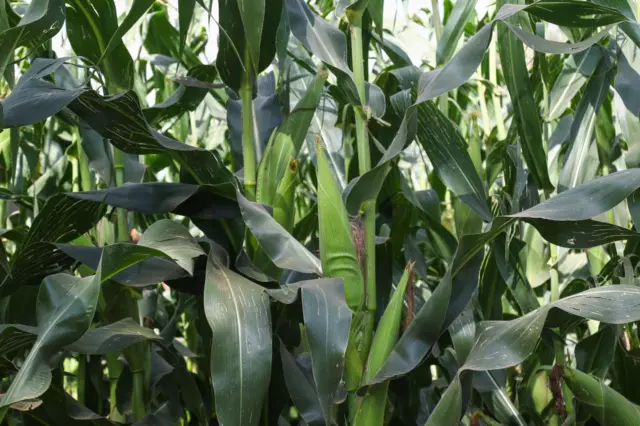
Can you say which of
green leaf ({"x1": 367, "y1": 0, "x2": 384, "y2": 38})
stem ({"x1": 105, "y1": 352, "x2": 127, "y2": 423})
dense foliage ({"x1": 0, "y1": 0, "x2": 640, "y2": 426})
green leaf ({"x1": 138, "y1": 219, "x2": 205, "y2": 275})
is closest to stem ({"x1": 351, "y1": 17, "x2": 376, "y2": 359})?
dense foliage ({"x1": 0, "y1": 0, "x2": 640, "y2": 426})

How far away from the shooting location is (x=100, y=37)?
123 cm

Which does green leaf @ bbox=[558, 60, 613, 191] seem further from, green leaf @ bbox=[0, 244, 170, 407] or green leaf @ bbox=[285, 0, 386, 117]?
green leaf @ bbox=[0, 244, 170, 407]

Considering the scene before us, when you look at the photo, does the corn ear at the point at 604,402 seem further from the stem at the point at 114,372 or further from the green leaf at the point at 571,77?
the stem at the point at 114,372

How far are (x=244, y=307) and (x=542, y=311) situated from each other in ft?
1.31

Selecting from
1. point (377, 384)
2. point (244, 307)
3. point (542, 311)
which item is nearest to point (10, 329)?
point (244, 307)

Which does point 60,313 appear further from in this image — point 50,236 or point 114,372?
point 114,372

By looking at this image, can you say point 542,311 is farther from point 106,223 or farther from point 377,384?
point 106,223

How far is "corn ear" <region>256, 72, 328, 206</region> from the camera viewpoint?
3.69ft

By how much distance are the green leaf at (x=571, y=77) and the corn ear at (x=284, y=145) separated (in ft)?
1.63

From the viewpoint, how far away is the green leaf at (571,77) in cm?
136

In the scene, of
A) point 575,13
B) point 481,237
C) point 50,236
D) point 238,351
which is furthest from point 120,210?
point 575,13

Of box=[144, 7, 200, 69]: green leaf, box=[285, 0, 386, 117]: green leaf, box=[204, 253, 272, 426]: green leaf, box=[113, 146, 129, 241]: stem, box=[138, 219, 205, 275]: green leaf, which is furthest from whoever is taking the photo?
box=[144, 7, 200, 69]: green leaf

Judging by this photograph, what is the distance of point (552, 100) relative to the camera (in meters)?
1.41

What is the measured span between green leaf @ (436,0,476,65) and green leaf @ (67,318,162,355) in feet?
2.22
